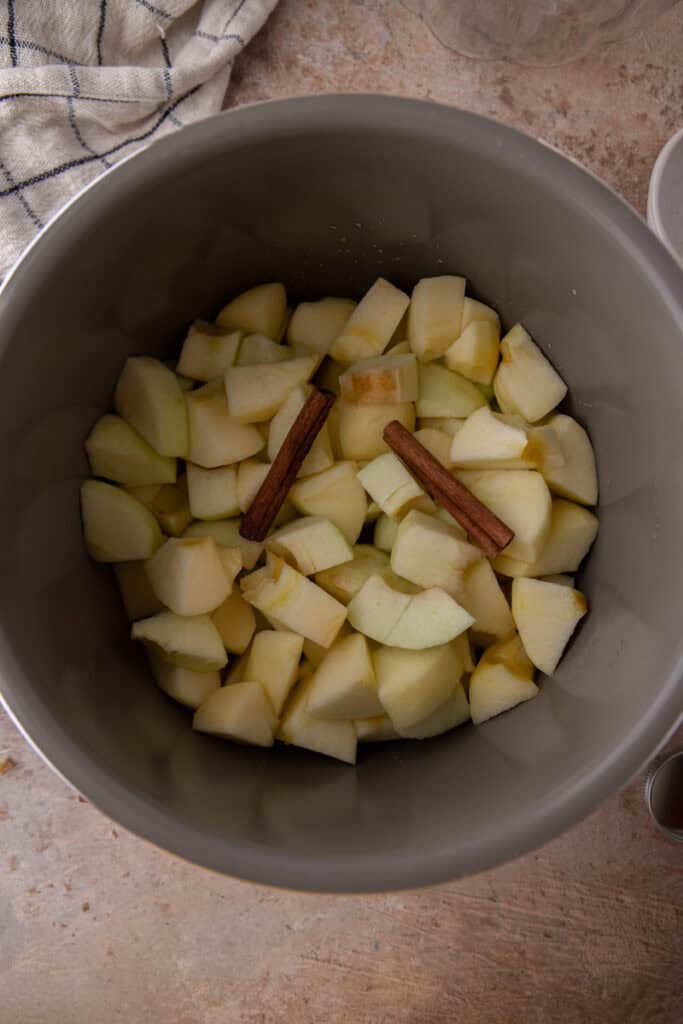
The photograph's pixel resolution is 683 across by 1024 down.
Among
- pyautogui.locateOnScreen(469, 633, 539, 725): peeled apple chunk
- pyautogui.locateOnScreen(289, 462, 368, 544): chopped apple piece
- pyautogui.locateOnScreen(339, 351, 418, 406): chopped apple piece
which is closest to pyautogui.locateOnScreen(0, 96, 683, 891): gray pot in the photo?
pyautogui.locateOnScreen(469, 633, 539, 725): peeled apple chunk

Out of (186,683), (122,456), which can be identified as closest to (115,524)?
(122,456)

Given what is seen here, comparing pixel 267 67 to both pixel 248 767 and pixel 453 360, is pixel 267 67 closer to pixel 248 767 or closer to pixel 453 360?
pixel 453 360

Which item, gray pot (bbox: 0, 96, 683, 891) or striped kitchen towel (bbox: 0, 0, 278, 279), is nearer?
gray pot (bbox: 0, 96, 683, 891)

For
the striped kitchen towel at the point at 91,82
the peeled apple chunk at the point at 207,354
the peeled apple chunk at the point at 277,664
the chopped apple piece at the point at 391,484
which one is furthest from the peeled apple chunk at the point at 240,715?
the striped kitchen towel at the point at 91,82

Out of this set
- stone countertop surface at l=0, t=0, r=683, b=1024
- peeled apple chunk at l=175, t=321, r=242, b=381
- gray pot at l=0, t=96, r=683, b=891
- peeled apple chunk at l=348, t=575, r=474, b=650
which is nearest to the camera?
gray pot at l=0, t=96, r=683, b=891

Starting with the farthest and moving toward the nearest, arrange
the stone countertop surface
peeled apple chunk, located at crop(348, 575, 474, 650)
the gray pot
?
1. the stone countertop surface
2. peeled apple chunk, located at crop(348, 575, 474, 650)
3. the gray pot

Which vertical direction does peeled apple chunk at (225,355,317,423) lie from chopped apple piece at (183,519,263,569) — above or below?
above

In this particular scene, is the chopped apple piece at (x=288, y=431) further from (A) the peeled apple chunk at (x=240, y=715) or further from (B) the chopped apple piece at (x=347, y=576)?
(A) the peeled apple chunk at (x=240, y=715)

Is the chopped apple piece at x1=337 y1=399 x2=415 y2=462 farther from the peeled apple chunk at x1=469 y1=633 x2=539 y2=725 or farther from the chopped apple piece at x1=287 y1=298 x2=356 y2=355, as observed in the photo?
the peeled apple chunk at x1=469 y1=633 x2=539 y2=725

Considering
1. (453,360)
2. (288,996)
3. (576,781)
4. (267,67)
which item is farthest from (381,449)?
(288,996)
